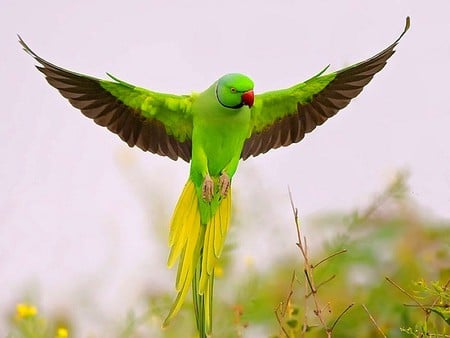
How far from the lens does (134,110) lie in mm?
1481

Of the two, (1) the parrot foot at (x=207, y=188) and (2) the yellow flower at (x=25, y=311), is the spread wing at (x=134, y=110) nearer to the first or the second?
(1) the parrot foot at (x=207, y=188)

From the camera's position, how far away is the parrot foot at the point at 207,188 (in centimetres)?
137

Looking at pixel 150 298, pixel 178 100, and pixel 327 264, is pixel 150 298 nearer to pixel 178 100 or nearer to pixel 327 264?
pixel 327 264

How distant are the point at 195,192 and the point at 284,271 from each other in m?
0.72

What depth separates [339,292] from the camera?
7.00 feet

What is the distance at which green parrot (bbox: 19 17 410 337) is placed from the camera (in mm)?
1386

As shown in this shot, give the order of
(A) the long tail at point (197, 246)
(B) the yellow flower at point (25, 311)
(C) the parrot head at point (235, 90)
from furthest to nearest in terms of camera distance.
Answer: (B) the yellow flower at point (25, 311) < (A) the long tail at point (197, 246) < (C) the parrot head at point (235, 90)

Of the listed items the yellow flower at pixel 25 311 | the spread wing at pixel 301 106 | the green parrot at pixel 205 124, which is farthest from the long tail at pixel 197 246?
the yellow flower at pixel 25 311

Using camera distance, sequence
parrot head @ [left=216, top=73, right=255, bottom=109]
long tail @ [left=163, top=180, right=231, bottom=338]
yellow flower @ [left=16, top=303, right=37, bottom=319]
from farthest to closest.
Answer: yellow flower @ [left=16, top=303, right=37, bottom=319] → long tail @ [left=163, top=180, right=231, bottom=338] → parrot head @ [left=216, top=73, right=255, bottom=109]

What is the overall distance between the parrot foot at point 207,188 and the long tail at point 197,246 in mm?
52

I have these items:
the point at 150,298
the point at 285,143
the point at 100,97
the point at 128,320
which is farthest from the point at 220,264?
the point at 100,97

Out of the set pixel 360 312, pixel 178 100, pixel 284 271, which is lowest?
pixel 360 312

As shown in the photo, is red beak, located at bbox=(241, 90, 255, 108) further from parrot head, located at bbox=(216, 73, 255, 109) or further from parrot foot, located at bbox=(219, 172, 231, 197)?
parrot foot, located at bbox=(219, 172, 231, 197)

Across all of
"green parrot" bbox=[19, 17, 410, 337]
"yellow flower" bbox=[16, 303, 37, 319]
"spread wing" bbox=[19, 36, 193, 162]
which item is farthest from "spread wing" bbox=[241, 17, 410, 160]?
"yellow flower" bbox=[16, 303, 37, 319]
